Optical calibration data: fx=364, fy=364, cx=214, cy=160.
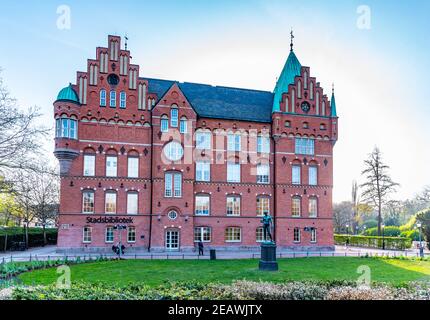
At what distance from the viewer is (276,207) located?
39.2 meters

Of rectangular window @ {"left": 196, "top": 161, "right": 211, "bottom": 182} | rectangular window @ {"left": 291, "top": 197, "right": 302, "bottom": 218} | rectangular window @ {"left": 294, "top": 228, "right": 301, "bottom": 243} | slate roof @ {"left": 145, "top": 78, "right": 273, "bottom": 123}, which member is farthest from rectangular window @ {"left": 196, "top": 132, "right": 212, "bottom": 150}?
rectangular window @ {"left": 294, "top": 228, "right": 301, "bottom": 243}

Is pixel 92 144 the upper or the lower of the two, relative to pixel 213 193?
upper

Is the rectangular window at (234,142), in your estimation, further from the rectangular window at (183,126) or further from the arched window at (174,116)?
the arched window at (174,116)

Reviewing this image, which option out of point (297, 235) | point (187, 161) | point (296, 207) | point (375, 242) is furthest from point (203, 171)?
point (375, 242)

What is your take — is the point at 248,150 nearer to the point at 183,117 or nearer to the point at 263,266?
the point at 183,117

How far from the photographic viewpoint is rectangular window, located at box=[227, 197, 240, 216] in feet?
127

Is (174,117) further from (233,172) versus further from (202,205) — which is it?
(202,205)

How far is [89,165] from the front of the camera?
116 ft

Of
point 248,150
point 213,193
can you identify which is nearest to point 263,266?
point 213,193

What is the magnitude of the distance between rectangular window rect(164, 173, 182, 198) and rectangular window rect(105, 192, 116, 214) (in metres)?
5.03

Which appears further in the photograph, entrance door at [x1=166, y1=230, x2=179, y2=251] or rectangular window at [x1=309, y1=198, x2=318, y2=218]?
rectangular window at [x1=309, y1=198, x2=318, y2=218]

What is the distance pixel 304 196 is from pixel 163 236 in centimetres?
1600

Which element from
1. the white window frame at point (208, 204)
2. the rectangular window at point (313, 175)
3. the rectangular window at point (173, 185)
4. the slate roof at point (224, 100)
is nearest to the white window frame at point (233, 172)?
the white window frame at point (208, 204)

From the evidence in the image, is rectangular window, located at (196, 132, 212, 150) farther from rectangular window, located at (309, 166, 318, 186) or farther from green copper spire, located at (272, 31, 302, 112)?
rectangular window, located at (309, 166, 318, 186)
